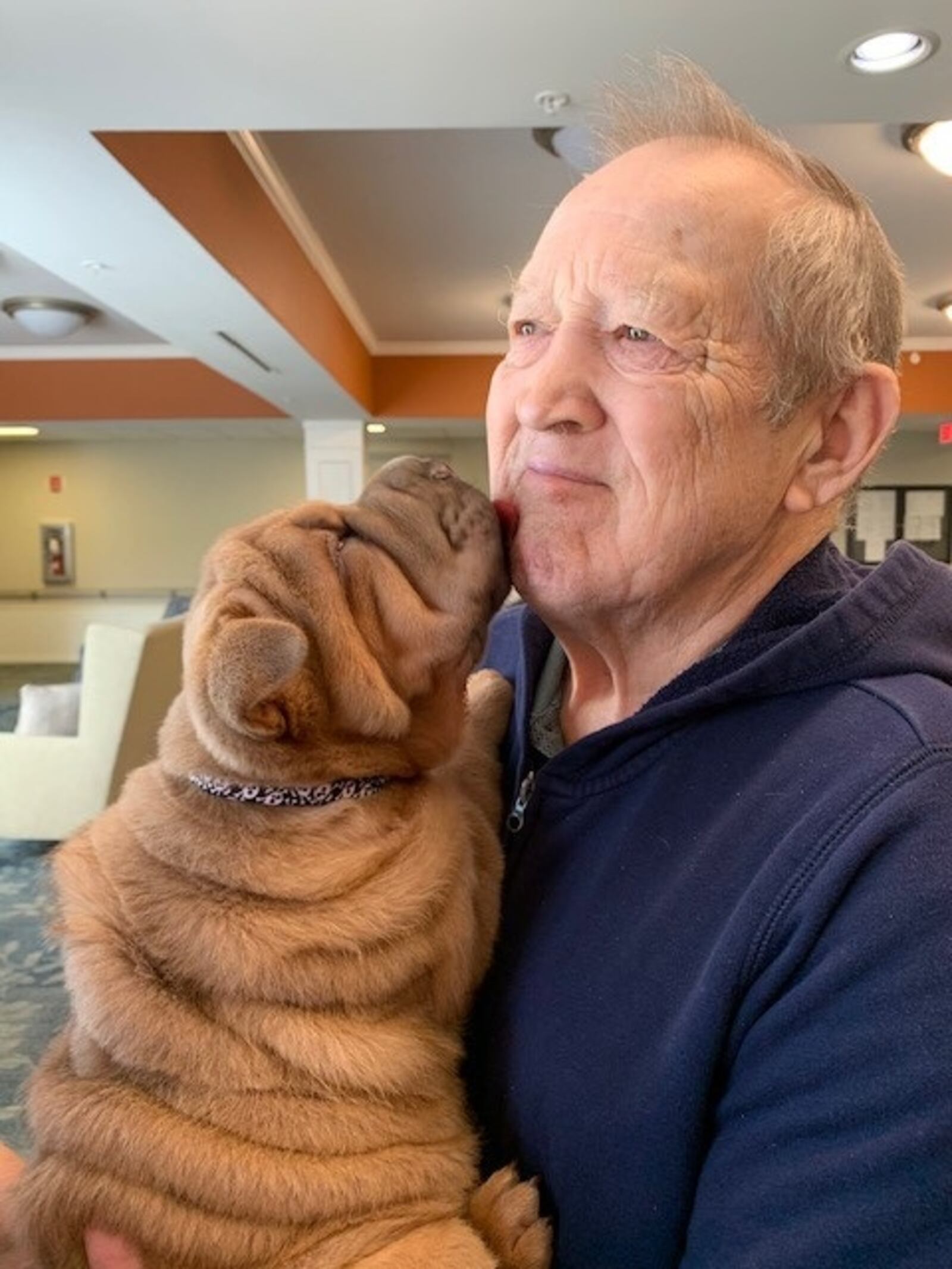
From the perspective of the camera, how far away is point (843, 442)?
1035mm

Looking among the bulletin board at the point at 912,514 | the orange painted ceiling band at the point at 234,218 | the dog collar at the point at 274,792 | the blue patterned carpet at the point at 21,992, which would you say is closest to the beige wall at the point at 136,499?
the bulletin board at the point at 912,514

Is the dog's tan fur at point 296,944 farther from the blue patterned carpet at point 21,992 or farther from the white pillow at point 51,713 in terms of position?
the white pillow at point 51,713

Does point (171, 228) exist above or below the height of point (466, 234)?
below

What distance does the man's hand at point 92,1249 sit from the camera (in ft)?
3.03

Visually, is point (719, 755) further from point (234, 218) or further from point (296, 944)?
point (234, 218)

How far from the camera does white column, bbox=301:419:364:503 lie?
29.1 feet

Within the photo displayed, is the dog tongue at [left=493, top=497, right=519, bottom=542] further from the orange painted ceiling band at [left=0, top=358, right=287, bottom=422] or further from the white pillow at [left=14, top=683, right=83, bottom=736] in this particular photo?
the orange painted ceiling band at [left=0, top=358, right=287, bottom=422]

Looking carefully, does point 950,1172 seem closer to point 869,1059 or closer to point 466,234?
point 869,1059

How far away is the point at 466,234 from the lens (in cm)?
547

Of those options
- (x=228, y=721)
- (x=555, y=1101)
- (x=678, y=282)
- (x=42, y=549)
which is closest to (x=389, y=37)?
(x=678, y=282)

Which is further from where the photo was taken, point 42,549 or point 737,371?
point 42,549

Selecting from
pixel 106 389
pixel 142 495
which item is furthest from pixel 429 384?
pixel 142 495

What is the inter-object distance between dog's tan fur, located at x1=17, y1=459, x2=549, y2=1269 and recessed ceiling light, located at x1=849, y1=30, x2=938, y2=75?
6.70ft

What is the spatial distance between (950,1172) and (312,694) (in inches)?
27.6
